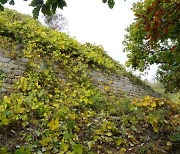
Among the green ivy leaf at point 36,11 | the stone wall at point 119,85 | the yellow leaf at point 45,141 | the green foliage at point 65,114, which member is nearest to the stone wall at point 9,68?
the green foliage at point 65,114

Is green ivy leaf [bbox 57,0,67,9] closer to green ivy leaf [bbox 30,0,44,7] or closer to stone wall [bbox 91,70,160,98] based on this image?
green ivy leaf [bbox 30,0,44,7]

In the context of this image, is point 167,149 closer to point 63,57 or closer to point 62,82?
point 62,82

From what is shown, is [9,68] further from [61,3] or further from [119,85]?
[119,85]

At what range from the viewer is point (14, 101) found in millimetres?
4910

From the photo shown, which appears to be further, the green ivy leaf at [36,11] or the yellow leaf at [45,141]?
the yellow leaf at [45,141]

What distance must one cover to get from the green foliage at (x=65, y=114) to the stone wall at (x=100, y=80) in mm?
185

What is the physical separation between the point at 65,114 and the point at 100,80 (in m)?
3.87

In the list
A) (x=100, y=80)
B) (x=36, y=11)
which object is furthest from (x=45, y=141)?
(x=100, y=80)

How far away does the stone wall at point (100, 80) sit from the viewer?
19.8 ft

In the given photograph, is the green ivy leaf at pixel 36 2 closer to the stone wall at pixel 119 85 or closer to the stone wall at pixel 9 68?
the stone wall at pixel 9 68

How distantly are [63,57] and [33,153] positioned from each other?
5115mm

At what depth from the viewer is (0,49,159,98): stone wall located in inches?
238

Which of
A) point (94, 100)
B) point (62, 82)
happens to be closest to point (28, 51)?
point (62, 82)

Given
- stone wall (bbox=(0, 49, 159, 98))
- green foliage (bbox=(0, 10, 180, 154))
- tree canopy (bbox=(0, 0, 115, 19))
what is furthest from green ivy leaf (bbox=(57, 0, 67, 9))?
stone wall (bbox=(0, 49, 159, 98))
